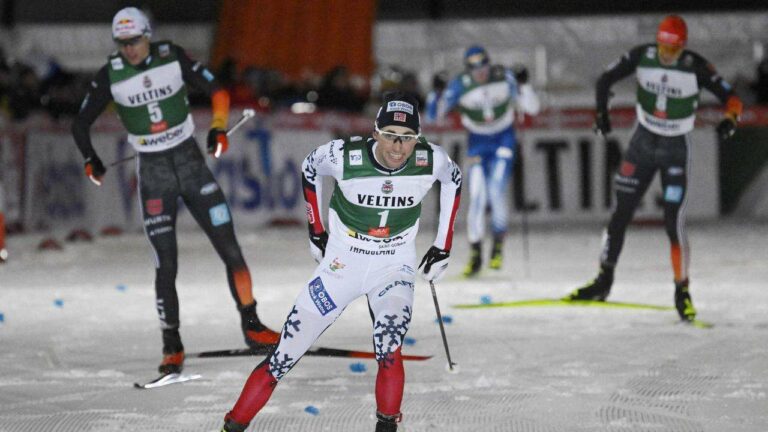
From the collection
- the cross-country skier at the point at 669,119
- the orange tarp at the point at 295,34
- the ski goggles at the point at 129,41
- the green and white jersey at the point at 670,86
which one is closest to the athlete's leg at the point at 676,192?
the cross-country skier at the point at 669,119

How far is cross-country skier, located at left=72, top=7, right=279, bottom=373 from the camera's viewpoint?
7578 millimetres

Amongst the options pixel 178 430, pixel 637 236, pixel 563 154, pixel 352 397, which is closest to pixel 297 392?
pixel 352 397

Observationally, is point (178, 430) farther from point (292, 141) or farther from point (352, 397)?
point (292, 141)

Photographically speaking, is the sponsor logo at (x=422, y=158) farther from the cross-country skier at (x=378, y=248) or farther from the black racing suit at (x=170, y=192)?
the black racing suit at (x=170, y=192)

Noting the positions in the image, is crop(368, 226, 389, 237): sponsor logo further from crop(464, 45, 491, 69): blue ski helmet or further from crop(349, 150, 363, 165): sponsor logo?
crop(464, 45, 491, 69): blue ski helmet

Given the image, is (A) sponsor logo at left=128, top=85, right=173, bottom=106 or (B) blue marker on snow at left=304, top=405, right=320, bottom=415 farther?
(A) sponsor logo at left=128, top=85, right=173, bottom=106

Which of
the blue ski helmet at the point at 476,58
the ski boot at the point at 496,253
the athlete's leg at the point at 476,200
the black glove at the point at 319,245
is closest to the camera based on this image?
the black glove at the point at 319,245

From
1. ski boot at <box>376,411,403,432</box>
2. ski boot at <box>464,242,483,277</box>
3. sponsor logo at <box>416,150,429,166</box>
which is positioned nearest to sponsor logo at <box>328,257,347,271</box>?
sponsor logo at <box>416,150,429,166</box>

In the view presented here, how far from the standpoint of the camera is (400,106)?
5.55m

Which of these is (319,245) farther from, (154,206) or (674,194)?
(674,194)

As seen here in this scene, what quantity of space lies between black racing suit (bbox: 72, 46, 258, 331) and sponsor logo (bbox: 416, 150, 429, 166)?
2.42 metres

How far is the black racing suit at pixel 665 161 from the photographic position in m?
8.98

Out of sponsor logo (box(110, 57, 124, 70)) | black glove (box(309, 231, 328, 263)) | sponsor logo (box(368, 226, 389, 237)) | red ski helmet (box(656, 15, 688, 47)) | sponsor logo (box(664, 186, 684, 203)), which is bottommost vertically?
sponsor logo (box(664, 186, 684, 203))

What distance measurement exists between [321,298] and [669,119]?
4.49 metres
